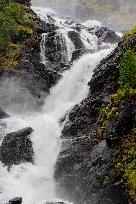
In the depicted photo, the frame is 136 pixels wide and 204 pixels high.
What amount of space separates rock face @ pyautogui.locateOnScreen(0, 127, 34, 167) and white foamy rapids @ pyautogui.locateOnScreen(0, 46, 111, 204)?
2.09ft

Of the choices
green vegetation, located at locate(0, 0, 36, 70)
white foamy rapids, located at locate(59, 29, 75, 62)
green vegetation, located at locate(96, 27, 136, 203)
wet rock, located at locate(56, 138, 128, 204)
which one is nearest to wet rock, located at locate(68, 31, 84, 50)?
white foamy rapids, located at locate(59, 29, 75, 62)

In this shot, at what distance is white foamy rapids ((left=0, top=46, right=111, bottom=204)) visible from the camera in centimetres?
3638

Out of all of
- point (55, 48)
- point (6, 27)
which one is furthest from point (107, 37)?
point (6, 27)

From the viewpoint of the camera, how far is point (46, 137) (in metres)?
42.0

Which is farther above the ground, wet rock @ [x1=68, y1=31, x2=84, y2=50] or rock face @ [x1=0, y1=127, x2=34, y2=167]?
wet rock @ [x1=68, y1=31, x2=84, y2=50]

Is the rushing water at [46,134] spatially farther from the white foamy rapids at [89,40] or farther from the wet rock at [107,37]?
the wet rock at [107,37]

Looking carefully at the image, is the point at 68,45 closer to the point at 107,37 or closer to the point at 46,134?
the point at 107,37

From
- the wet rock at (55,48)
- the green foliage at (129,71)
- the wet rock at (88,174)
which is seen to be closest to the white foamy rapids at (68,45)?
the wet rock at (55,48)

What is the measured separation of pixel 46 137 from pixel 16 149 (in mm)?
3511

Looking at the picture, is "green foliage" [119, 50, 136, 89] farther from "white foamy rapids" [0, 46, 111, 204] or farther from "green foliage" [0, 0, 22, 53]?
"green foliage" [0, 0, 22, 53]

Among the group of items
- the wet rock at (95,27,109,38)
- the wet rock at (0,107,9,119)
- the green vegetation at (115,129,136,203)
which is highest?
the wet rock at (95,27,109,38)

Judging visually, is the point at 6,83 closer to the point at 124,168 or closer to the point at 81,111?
the point at 81,111

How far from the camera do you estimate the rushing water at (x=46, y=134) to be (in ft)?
119

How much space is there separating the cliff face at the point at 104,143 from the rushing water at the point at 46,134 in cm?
189
